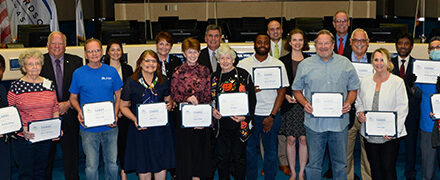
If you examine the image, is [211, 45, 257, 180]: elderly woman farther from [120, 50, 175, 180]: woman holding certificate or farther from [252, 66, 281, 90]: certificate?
[120, 50, 175, 180]: woman holding certificate

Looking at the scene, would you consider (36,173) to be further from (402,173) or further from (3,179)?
(402,173)

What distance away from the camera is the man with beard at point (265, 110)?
473cm

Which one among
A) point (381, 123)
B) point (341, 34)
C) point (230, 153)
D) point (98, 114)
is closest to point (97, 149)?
point (98, 114)

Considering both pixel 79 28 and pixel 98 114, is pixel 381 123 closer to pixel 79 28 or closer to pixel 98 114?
pixel 98 114

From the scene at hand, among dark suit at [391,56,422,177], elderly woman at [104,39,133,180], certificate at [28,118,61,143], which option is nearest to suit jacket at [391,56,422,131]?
dark suit at [391,56,422,177]

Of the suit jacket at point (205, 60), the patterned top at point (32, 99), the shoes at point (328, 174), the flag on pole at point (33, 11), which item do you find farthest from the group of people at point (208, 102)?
the flag on pole at point (33, 11)

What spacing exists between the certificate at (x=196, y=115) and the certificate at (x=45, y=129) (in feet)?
3.70

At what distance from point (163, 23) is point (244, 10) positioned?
→ 5.66 meters

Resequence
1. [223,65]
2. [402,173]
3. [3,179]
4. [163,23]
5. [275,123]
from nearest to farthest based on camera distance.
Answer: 1. [3,179]
2. [223,65]
3. [275,123]
4. [402,173]
5. [163,23]

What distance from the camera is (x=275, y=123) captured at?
4785 mm

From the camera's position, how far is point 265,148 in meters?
4.89

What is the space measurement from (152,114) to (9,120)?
1172 millimetres

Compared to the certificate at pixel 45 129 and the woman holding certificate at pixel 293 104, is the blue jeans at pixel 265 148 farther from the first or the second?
the certificate at pixel 45 129

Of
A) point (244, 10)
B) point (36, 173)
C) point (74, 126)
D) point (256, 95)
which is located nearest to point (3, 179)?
point (36, 173)
